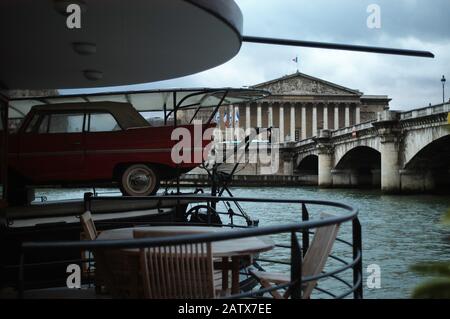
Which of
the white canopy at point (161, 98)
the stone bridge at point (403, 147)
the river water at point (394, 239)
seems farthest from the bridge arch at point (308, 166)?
the white canopy at point (161, 98)

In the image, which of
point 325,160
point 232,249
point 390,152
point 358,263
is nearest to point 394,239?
point 358,263

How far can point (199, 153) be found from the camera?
8.52 meters

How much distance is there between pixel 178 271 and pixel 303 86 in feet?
305

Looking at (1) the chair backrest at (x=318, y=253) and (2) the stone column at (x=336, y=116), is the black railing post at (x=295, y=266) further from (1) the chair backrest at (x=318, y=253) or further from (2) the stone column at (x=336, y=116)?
(2) the stone column at (x=336, y=116)

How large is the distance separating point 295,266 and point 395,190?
37587 millimetres

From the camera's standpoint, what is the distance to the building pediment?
92.4m

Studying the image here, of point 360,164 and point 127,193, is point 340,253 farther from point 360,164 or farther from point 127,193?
point 360,164

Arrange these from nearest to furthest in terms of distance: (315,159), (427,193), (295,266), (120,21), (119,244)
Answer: (119,244) < (295,266) < (120,21) < (427,193) < (315,159)

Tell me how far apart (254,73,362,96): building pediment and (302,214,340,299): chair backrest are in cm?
8834

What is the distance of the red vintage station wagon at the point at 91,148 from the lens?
8227 mm

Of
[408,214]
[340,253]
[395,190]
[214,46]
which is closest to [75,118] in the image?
[214,46]

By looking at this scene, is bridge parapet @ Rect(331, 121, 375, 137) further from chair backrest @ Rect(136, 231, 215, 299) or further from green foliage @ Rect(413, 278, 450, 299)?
green foliage @ Rect(413, 278, 450, 299)

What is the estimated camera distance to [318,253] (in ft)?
11.0

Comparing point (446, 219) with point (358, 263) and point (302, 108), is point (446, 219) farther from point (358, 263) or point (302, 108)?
point (302, 108)
